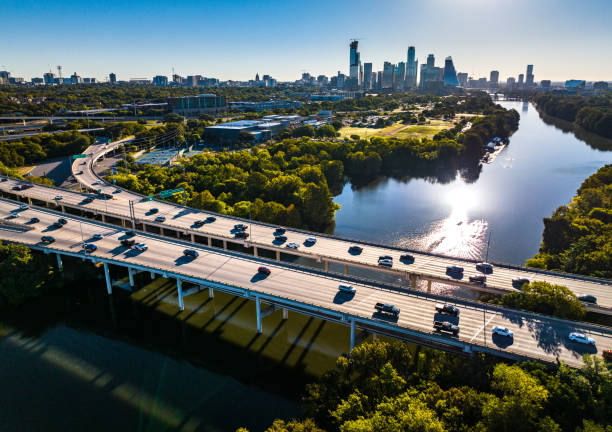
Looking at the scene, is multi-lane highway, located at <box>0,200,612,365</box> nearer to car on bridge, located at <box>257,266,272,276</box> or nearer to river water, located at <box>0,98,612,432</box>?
car on bridge, located at <box>257,266,272,276</box>

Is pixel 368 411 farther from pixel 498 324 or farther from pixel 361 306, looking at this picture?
pixel 498 324

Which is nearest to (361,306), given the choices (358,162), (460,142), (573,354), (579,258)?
(573,354)

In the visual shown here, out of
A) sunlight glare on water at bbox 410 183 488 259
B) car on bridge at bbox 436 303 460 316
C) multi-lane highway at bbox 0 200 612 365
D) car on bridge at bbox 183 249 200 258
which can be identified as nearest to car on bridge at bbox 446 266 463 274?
multi-lane highway at bbox 0 200 612 365

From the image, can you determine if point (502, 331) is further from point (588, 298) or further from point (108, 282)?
point (108, 282)

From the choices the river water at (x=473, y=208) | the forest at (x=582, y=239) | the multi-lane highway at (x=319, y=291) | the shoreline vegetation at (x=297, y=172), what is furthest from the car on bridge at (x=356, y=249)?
the forest at (x=582, y=239)

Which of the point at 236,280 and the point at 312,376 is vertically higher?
the point at 236,280

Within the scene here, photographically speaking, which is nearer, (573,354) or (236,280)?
(573,354)

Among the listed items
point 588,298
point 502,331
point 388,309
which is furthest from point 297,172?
point 502,331
